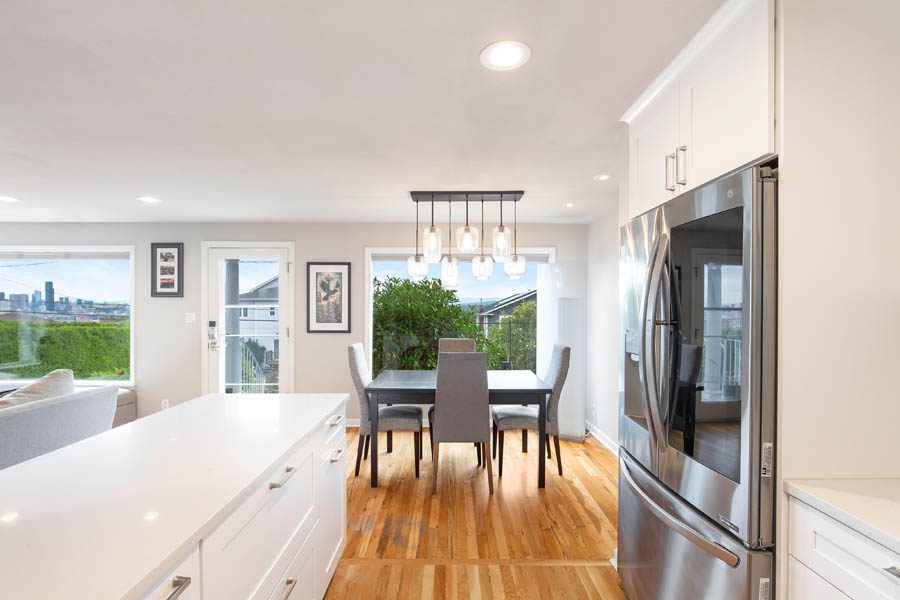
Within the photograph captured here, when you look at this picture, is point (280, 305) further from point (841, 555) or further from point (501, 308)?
point (841, 555)

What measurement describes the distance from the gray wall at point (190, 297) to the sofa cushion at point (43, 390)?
248cm

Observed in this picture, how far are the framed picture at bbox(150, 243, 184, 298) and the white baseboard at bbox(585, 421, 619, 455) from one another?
4.68 meters

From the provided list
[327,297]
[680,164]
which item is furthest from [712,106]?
[327,297]

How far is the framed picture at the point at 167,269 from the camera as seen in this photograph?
202 inches

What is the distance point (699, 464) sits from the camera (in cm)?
149

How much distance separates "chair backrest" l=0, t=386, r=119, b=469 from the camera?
81.2 inches

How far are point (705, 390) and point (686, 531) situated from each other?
474 millimetres

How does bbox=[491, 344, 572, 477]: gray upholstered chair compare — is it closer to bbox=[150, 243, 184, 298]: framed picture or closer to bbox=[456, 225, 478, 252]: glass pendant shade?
bbox=[456, 225, 478, 252]: glass pendant shade

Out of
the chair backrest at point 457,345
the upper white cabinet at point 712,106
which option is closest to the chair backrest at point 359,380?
the chair backrest at point 457,345

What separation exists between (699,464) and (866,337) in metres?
0.58

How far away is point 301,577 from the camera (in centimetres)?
174

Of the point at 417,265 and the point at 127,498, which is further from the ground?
the point at 417,265

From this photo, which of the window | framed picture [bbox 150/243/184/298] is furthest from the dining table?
Result: the window

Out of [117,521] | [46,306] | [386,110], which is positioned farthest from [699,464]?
[46,306]
